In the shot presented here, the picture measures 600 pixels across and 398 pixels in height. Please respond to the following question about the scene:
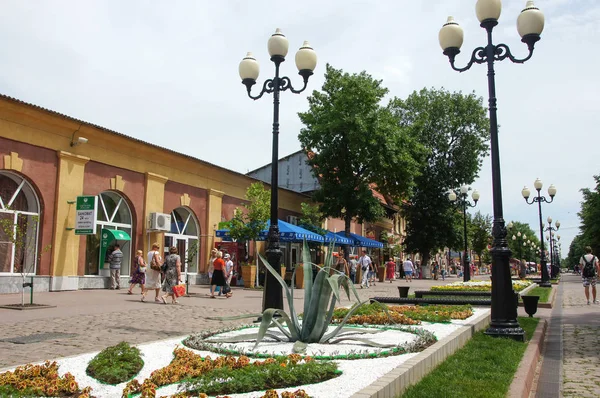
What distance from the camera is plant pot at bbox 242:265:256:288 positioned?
24141mm

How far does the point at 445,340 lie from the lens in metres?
7.14

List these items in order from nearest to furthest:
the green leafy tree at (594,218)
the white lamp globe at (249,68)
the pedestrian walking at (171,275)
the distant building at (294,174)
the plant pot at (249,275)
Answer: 1. the white lamp globe at (249,68)
2. the pedestrian walking at (171,275)
3. the plant pot at (249,275)
4. the distant building at (294,174)
5. the green leafy tree at (594,218)

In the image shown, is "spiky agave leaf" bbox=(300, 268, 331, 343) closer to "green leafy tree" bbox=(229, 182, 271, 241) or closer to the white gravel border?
the white gravel border

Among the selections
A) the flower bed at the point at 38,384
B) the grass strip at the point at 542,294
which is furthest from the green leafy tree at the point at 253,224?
the flower bed at the point at 38,384

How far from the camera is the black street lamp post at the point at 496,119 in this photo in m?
8.88

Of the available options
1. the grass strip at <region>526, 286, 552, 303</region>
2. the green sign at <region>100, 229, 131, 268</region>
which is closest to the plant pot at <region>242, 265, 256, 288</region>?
the green sign at <region>100, 229, 131, 268</region>

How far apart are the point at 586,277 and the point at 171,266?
12.7 m

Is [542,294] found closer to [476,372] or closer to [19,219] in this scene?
[476,372]

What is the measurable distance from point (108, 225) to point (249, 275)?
6.37 m

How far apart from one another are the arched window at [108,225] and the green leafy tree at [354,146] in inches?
589

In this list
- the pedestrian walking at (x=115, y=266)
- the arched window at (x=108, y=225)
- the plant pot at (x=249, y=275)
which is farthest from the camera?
the plant pot at (x=249, y=275)

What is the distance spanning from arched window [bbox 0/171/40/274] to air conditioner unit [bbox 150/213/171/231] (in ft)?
17.4

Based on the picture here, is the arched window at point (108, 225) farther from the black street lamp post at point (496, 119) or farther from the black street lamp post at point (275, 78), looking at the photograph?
the black street lamp post at point (496, 119)

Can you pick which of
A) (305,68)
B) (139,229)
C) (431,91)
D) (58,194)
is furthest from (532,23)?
(431,91)
